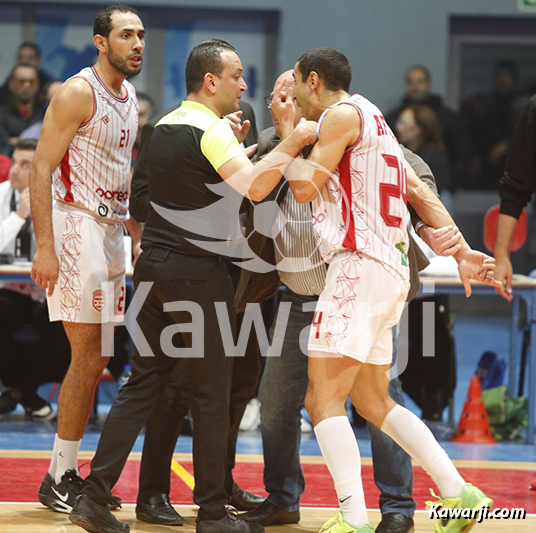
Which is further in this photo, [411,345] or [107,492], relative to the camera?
[411,345]

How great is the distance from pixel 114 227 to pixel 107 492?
4.27 ft

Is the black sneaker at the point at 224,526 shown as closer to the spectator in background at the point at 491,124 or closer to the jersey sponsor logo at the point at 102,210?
the jersey sponsor logo at the point at 102,210

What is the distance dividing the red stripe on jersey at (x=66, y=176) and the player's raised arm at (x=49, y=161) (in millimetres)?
69

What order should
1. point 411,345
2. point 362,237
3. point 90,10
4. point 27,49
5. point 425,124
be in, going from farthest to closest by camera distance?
point 90,10 → point 27,49 → point 425,124 → point 411,345 → point 362,237

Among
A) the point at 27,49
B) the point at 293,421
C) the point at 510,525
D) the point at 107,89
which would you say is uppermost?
the point at 27,49

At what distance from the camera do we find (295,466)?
4.48 meters

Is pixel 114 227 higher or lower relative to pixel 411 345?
higher

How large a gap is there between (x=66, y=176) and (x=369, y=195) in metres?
1.52

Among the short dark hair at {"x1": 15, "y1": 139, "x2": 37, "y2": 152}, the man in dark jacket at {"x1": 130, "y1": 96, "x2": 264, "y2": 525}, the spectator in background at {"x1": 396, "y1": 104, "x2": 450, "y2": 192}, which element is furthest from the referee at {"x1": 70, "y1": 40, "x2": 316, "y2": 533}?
the spectator in background at {"x1": 396, "y1": 104, "x2": 450, "y2": 192}

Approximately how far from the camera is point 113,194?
15.0ft

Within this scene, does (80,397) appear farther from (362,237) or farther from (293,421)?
(362,237)

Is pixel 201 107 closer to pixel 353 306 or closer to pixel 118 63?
pixel 118 63

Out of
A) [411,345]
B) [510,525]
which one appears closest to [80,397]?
[510,525]

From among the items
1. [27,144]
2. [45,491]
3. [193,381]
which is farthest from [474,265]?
[27,144]
